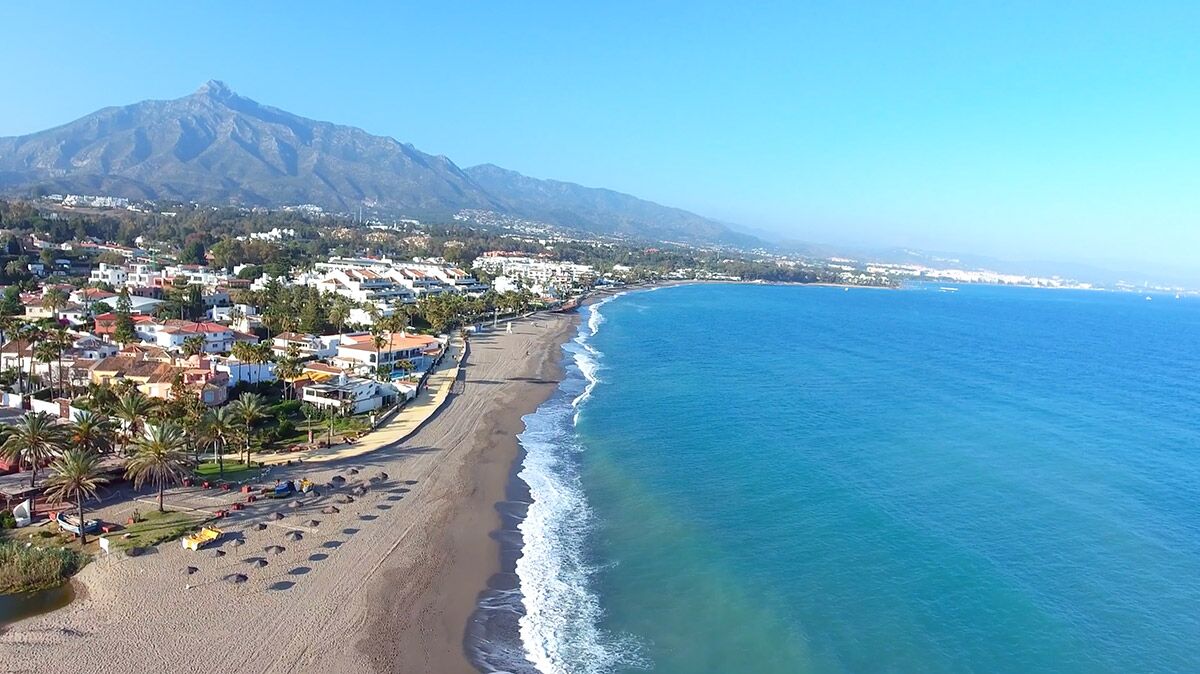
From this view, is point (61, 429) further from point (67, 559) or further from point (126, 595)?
point (126, 595)

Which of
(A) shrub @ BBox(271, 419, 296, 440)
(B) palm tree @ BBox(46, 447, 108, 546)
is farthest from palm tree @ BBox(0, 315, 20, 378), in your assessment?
(B) palm tree @ BBox(46, 447, 108, 546)

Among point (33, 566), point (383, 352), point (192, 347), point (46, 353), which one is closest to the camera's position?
point (33, 566)

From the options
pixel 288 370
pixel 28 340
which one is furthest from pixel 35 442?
pixel 28 340

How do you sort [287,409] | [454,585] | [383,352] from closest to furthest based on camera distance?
1. [454,585]
2. [287,409]
3. [383,352]

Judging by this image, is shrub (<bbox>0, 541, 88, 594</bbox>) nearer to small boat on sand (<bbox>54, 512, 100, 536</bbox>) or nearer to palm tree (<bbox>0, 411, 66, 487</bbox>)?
small boat on sand (<bbox>54, 512, 100, 536</bbox>)

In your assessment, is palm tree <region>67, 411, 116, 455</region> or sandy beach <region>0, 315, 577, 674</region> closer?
sandy beach <region>0, 315, 577, 674</region>

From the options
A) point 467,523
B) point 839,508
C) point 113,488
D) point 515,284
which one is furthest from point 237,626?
point 515,284

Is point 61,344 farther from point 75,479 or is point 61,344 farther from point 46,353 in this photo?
point 75,479

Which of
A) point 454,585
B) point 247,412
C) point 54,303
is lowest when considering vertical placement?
point 454,585
